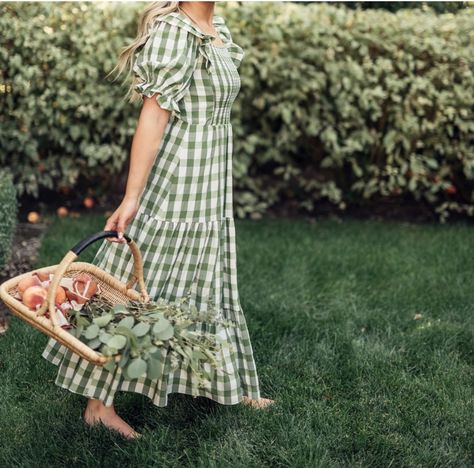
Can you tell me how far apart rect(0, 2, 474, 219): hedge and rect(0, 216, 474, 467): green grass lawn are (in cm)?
80

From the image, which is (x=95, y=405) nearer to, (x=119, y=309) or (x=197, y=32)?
(x=119, y=309)

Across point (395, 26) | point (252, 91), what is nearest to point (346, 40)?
point (395, 26)

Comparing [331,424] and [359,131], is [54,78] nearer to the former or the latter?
[359,131]

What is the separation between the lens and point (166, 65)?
2.17 metres

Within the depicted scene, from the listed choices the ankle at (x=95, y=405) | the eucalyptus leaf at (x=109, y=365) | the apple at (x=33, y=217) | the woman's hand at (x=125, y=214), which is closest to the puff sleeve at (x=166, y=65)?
the woman's hand at (x=125, y=214)

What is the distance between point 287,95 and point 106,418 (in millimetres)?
2803

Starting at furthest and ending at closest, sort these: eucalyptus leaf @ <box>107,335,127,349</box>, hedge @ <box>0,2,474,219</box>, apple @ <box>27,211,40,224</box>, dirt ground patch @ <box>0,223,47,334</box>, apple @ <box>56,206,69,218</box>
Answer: apple @ <box>56,206,69,218</box> < apple @ <box>27,211,40,224</box> < hedge @ <box>0,2,474,219</box> < dirt ground patch @ <box>0,223,47,334</box> < eucalyptus leaf @ <box>107,335,127,349</box>

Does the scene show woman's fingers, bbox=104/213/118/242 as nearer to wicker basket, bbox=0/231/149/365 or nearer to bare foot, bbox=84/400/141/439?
wicker basket, bbox=0/231/149/365

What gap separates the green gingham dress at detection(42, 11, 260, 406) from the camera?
2.21 metres

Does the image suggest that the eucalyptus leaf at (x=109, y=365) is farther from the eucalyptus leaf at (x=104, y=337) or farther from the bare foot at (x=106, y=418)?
the bare foot at (x=106, y=418)

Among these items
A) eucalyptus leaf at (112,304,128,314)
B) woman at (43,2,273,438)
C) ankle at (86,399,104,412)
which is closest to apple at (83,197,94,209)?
woman at (43,2,273,438)

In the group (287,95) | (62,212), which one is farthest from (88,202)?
(287,95)

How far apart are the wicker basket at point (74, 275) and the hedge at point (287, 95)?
239 centimetres

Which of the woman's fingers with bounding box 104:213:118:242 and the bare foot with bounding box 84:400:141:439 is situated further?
the bare foot with bounding box 84:400:141:439
